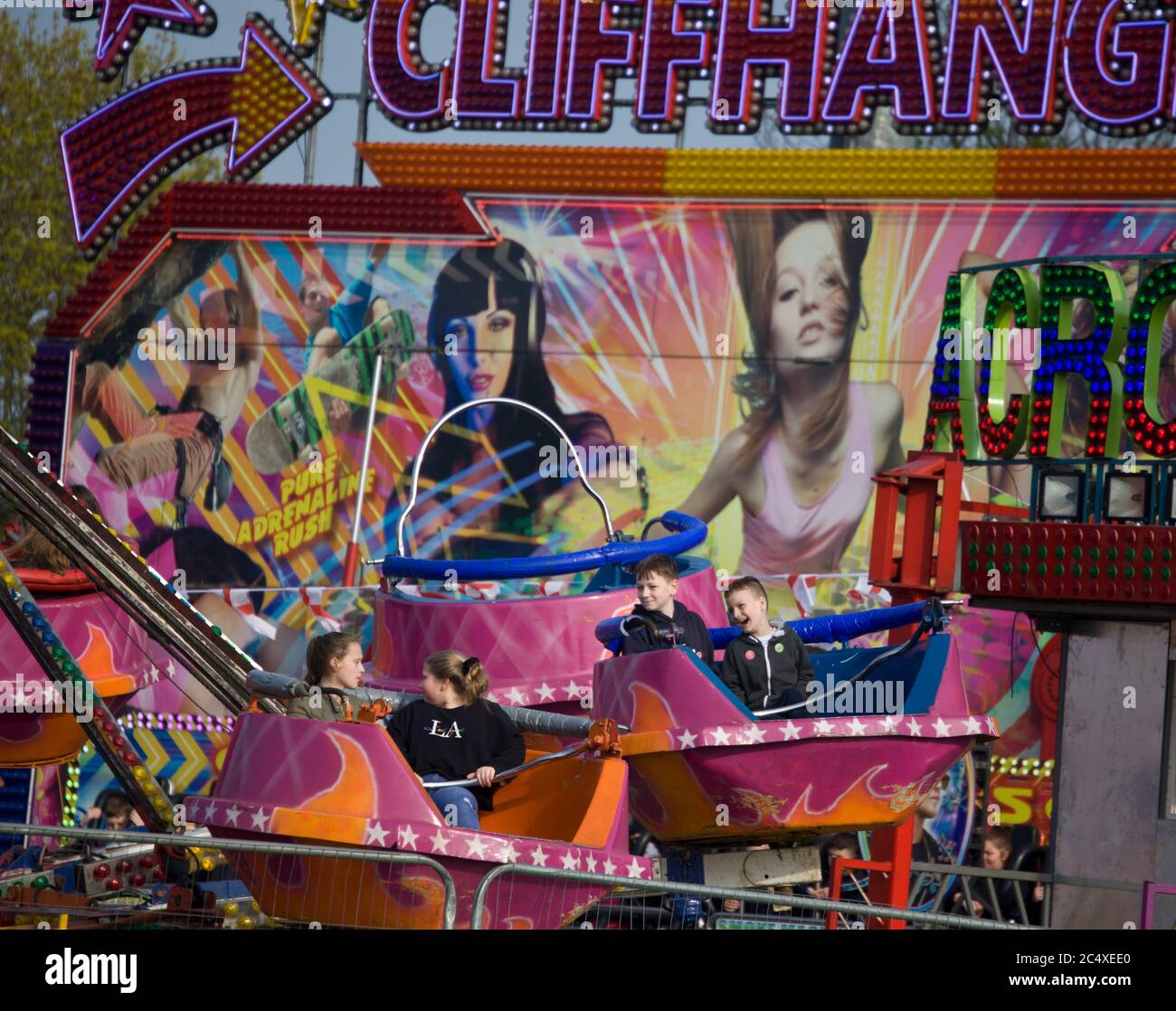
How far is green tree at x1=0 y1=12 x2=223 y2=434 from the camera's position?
20703 millimetres

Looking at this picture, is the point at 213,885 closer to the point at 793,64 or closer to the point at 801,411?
the point at 801,411

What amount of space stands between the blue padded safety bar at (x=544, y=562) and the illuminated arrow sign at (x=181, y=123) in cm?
814

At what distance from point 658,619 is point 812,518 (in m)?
7.38

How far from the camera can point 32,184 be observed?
2077cm

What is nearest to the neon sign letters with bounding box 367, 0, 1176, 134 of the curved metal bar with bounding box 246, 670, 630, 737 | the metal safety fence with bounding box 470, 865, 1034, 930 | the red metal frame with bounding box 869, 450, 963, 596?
the red metal frame with bounding box 869, 450, 963, 596

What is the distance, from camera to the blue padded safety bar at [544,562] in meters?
9.14

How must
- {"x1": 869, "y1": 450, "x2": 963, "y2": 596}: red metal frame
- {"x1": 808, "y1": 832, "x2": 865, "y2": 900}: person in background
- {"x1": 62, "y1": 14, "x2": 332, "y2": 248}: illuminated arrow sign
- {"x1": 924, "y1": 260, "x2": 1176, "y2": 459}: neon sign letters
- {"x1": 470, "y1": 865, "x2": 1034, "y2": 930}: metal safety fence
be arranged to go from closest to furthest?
{"x1": 470, "y1": 865, "x2": 1034, "y2": 930}: metal safety fence, {"x1": 924, "y1": 260, "x2": 1176, "y2": 459}: neon sign letters, {"x1": 869, "y1": 450, "x2": 963, "y2": 596}: red metal frame, {"x1": 808, "y1": 832, "x2": 865, "y2": 900}: person in background, {"x1": 62, "y1": 14, "x2": 332, "y2": 248}: illuminated arrow sign

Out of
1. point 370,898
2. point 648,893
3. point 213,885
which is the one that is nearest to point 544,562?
point 213,885

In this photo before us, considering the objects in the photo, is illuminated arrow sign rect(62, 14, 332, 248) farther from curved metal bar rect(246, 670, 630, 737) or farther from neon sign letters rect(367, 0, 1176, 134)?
curved metal bar rect(246, 670, 630, 737)

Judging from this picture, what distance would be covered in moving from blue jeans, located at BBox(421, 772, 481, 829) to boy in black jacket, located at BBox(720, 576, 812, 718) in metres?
1.76

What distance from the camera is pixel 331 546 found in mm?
15672

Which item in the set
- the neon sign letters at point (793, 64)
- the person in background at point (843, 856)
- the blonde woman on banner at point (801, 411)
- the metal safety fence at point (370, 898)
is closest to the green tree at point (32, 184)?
the neon sign letters at point (793, 64)

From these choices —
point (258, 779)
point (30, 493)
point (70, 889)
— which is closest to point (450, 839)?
point (258, 779)
